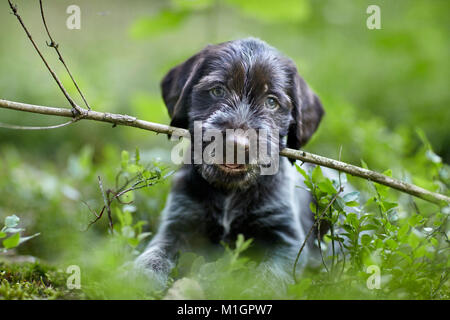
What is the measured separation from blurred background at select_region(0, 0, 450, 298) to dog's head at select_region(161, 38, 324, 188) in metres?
1.20

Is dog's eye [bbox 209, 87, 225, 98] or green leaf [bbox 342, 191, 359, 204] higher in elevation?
dog's eye [bbox 209, 87, 225, 98]

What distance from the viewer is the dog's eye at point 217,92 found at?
355 cm

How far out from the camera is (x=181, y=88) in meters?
3.81

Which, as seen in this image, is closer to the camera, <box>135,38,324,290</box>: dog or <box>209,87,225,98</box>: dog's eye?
<box>135,38,324,290</box>: dog

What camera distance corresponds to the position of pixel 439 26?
10.8 meters

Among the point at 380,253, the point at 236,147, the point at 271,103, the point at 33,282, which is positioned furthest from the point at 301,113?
the point at 33,282

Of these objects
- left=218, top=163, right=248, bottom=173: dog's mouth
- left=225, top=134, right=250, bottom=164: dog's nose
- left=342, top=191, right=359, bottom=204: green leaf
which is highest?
left=225, top=134, right=250, bottom=164: dog's nose

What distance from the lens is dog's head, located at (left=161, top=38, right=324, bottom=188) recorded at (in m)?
3.34

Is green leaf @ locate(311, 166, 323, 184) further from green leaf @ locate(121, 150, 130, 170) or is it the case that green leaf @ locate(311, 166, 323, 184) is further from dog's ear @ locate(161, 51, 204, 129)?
green leaf @ locate(121, 150, 130, 170)

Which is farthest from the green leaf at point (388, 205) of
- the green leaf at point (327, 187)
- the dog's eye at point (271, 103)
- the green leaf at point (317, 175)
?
the dog's eye at point (271, 103)

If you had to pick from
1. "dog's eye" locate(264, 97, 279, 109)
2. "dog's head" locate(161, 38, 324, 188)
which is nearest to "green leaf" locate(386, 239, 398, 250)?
"dog's head" locate(161, 38, 324, 188)

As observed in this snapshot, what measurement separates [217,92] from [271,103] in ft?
1.41
